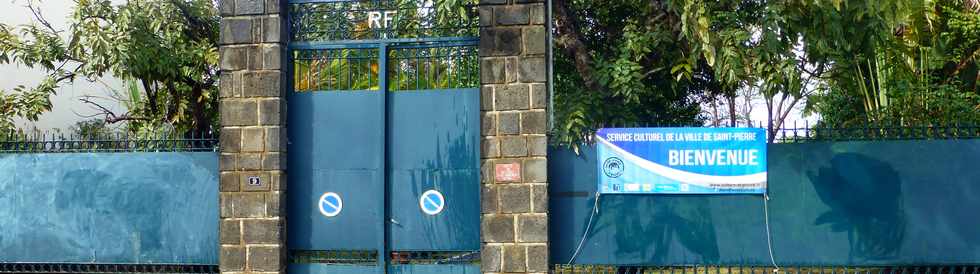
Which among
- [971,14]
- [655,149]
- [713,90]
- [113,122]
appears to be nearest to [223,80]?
[655,149]

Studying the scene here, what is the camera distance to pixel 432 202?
7961 mm

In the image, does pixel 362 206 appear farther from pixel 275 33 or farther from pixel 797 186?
pixel 797 186

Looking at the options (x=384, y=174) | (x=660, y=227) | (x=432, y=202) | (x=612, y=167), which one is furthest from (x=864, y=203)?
(x=384, y=174)

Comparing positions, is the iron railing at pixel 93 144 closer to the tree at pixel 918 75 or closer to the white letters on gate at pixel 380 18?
the white letters on gate at pixel 380 18

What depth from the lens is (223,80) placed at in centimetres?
802

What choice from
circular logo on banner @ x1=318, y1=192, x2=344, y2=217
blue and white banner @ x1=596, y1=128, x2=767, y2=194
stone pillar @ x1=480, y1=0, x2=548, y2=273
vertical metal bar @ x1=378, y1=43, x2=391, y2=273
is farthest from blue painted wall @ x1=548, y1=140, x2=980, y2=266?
circular logo on banner @ x1=318, y1=192, x2=344, y2=217

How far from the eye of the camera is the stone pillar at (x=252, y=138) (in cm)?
794

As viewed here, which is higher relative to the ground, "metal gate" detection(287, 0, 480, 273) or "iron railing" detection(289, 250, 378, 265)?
"metal gate" detection(287, 0, 480, 273)

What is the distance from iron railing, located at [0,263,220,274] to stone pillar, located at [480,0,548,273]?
303cm

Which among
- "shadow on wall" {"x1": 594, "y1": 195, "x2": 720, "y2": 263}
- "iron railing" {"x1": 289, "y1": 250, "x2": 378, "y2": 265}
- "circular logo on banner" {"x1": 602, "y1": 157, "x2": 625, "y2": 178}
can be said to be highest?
"circular logo on banner" {"x1": 602, "y1": 157, "x2": 625, "y2": 178}

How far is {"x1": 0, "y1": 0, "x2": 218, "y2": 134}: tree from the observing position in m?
10.3

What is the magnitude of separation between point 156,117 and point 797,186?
8.90 meters

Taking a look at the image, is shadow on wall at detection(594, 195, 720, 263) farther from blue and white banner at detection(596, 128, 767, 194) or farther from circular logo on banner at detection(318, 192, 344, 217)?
circular logo on banner at detection(318, 192, 344, 217)

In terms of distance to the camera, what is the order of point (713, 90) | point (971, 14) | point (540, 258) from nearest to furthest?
point (540, 258), point (971, 14), point (713, 90)
